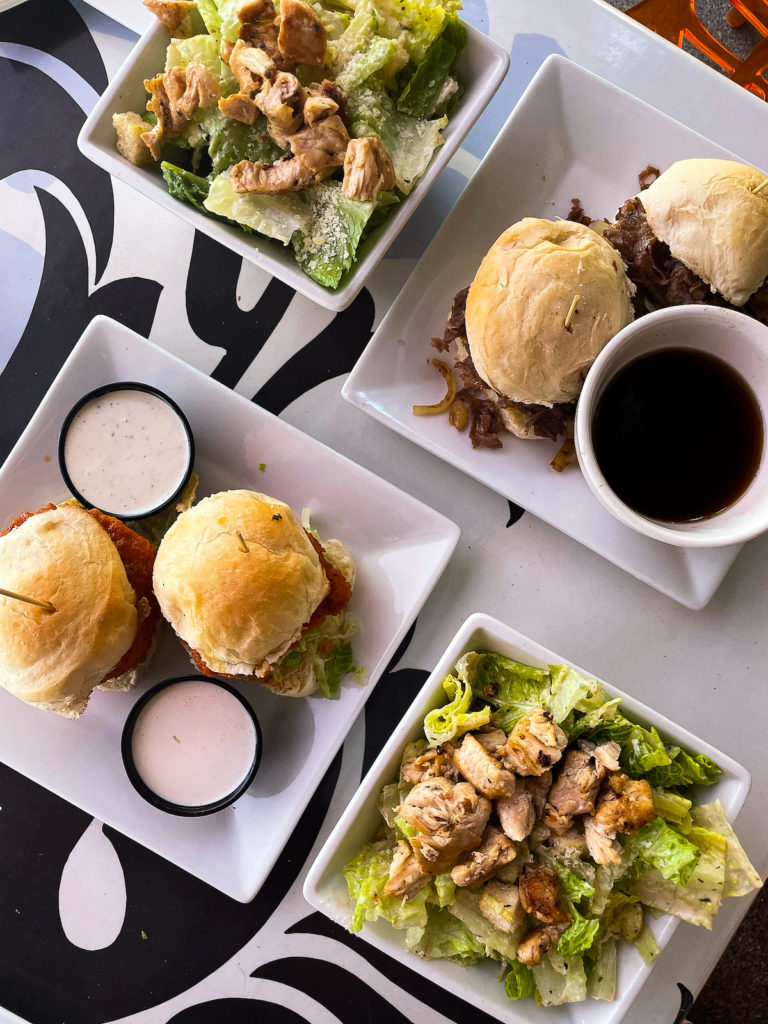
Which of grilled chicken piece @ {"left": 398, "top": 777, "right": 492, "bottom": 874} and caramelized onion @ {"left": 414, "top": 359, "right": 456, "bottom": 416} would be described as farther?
caramelized onion @ {"left": 414, "top": 359, "right": 456, "bottom": 416}

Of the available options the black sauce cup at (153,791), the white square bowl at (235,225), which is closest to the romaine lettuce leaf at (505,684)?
the black sauce cup at (153,791)

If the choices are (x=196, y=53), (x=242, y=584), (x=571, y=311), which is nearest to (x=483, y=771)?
(x=242, y=584)

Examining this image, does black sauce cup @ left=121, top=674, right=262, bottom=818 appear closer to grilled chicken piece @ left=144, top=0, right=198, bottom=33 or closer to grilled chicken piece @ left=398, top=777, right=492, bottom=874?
grilled chicken piece @ left=398, top=777, right=492, bottom=874

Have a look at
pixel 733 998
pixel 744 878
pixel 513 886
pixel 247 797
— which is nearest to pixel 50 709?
pixel 247 797

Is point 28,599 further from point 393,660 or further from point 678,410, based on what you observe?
point 678,410

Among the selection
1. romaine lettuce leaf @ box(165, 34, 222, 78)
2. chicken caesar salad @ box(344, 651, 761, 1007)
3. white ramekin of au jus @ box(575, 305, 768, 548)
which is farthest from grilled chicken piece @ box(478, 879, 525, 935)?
romaine lettuce leaf @ box(165, 34, 222, 78)

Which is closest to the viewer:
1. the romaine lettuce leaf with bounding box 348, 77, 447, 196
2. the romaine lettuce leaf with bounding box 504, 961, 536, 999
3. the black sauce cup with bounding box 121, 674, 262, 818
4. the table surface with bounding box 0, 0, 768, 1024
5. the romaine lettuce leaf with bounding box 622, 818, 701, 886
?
the romaine lettuce leaf with bounding box 622, 818, 701, 886

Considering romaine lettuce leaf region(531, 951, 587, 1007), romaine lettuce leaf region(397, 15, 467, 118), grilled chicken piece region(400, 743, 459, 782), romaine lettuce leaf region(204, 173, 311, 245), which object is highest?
romaine lettuce leaf region(397, 15, 467, 118)
